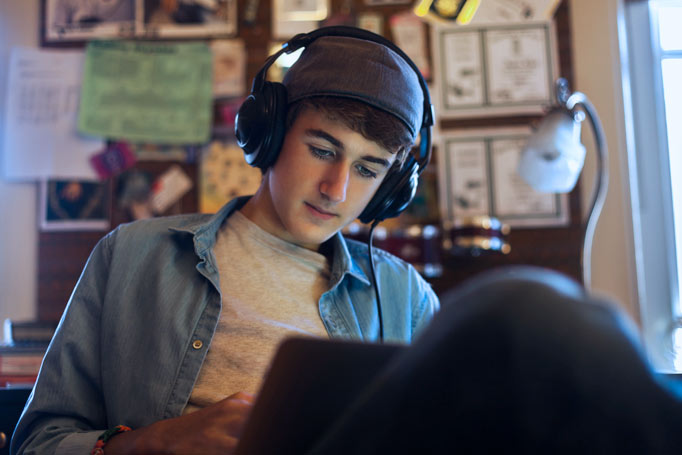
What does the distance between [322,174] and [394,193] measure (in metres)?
0.14

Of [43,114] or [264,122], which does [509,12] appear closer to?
[264,122]

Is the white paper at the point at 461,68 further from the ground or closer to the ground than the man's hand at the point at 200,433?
further from the ground

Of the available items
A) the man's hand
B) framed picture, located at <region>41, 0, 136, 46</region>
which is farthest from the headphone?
framed picture, located at <region>41, 0, 136, 46</region>

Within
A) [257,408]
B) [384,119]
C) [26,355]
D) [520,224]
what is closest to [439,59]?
[520,224]

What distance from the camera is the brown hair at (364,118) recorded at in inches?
33.7

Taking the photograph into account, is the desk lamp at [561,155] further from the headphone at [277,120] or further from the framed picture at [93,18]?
the framed picture at [93,18]

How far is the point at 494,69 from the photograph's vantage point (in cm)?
175

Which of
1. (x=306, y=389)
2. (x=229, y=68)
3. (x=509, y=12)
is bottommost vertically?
(x=306, y=389)

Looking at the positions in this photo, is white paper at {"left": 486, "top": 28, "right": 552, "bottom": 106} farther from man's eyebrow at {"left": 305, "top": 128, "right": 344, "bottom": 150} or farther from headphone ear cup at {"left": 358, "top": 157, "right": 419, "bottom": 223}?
man's eyebrow at {"left": 305, "top": 128, "right": 344, "bottom": 150}

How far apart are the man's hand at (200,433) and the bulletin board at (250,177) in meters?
1.13

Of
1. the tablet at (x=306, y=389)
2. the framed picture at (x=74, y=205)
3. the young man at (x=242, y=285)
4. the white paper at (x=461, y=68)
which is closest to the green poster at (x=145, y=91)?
the framed picture at (x=74, y=205)

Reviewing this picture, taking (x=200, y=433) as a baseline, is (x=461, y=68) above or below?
above

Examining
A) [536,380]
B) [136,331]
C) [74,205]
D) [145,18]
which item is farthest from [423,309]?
[145,18]

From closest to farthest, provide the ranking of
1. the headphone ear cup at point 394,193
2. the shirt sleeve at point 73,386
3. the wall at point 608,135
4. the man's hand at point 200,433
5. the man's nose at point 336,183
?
the man's hand at point 200,433 < the shirt sleeve at point 73,386 < the man's nose at point 336,183 < the headphone ear cup at point 394,193 < the wall at point 608,135
